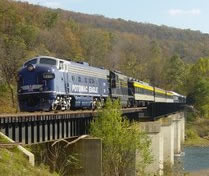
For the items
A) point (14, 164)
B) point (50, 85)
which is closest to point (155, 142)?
point (50, 85)

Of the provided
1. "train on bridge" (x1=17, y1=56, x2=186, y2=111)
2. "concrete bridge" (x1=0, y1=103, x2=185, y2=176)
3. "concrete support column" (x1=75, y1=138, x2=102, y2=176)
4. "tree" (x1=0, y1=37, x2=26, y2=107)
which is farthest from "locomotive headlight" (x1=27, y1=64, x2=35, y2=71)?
"tree" (x1=0, y1=37, x2=26, y2=107)

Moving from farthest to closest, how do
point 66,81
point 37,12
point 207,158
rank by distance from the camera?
1. point 37,12
2. point 207,158
3. point 66,81

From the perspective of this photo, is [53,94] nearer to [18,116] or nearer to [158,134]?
[18,116]

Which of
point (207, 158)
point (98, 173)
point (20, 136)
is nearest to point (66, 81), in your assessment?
point (98, 173)

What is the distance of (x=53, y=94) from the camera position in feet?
103

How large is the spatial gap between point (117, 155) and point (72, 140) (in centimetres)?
540

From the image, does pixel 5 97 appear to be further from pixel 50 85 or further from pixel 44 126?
pixel 44 126

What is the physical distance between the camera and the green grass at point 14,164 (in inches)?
711

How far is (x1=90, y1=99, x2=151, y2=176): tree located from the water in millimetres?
33648

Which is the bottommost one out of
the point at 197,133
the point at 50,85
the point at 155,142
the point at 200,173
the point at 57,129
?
the point at 200,173

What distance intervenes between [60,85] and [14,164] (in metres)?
14.3

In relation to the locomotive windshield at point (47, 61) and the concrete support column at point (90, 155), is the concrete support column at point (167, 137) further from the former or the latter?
the locomotive windshield at point (47, 61)

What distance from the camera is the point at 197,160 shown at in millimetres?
82000

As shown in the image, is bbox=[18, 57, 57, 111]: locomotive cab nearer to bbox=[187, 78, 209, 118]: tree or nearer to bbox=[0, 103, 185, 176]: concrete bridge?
bbox=[0, 103, 185, 176]: concrete bridge
